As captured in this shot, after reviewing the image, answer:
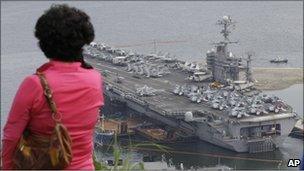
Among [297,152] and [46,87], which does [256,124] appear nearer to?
[297,152]

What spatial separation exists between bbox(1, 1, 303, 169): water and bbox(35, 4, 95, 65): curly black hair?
3196cm

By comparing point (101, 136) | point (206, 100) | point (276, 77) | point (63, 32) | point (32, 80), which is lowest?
point (276, 77)

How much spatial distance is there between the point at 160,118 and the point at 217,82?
1136cm

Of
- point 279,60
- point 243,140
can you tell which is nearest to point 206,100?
point 243,140

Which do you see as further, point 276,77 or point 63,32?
point 276,77

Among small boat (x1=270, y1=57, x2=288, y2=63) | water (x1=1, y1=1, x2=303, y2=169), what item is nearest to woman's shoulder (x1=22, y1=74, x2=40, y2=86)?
water (x1=1, y1=1, x2=303, y2=169)

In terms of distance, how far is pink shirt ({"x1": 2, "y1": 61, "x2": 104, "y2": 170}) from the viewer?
323 centimetres

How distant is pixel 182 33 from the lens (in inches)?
3558

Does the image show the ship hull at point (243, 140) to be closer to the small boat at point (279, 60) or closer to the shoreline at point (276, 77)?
the shoreline at point (276, 77)

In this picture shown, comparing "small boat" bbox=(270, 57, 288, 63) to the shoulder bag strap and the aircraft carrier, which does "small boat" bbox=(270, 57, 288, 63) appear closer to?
the aircraft carrier

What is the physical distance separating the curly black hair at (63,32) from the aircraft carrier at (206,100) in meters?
34.1

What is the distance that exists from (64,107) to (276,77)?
6056 centimetres

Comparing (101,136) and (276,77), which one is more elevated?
(101,136)

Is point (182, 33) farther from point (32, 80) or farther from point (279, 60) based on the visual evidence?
point (32, 80)
